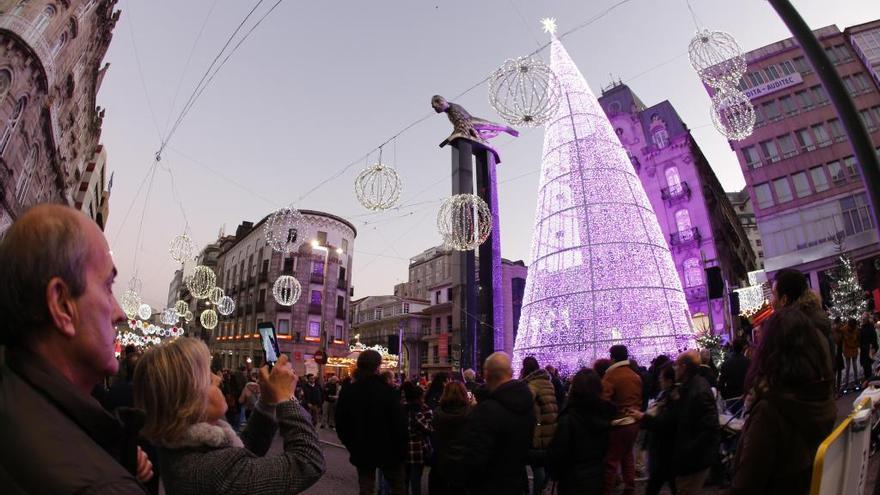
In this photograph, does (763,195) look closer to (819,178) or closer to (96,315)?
(819,178)

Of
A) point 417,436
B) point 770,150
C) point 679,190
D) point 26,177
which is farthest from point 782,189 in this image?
point 26,177

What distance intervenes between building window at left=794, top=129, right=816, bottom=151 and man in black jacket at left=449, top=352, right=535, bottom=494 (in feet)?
113

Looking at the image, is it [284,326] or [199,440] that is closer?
[199,440]

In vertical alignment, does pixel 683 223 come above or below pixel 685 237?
above

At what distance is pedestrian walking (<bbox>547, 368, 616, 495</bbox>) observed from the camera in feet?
12.7

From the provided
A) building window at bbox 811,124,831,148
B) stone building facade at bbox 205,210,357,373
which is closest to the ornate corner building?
stone building facade at bbox 205,210,357,373

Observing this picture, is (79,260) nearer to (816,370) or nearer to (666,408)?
(816,370)

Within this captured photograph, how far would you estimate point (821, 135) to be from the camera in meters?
28.5

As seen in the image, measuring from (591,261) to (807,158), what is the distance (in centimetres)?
2492

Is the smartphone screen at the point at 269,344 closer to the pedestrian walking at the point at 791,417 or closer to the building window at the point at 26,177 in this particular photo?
the pedestrian walking at the point at 791,417

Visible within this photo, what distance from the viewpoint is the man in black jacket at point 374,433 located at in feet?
15.9

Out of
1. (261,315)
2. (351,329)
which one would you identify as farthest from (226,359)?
(351,329)

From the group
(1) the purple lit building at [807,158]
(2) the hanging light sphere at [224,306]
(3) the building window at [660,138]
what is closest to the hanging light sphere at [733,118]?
(1) the purple lit building at [807,158]

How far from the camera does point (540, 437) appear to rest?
Result: 5.11 metres
